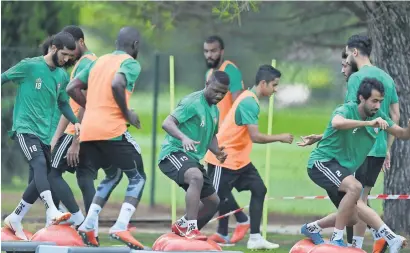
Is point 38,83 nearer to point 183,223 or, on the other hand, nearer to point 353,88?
point 183,223

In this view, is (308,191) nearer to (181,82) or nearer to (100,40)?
(181,82)

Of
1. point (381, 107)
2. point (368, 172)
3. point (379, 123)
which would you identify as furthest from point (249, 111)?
point (379, 123)

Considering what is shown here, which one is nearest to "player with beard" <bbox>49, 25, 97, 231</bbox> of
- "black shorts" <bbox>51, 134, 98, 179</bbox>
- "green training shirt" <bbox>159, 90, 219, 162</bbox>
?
"black shorts" <bbox>51, 134, 98, 179</bbox>

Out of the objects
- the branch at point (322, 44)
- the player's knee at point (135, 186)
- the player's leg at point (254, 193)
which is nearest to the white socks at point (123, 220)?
the player's knee at point (135, 186)

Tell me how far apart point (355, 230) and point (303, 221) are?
15.8ft

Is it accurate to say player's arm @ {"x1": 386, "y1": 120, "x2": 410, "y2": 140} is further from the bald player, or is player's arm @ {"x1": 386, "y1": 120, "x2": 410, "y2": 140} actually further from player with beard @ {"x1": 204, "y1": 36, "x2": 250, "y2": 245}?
player with beard @ {"x1": 204, "y1": 36, "x2": 250, "y2": 245}

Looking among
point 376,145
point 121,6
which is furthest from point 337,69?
point 376,145

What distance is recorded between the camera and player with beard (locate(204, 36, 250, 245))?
1466cm

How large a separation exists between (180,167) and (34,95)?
6.02 feet

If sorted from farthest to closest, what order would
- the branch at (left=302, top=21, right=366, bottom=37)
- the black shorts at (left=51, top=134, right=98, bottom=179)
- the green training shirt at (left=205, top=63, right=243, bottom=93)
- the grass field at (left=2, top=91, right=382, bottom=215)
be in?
the branch at (left=302, top=21, right=366, bottom=37) < the grass field at (left=2, top=91, right=382, bottom=215) < the green training shirt at (left=205, top=63, right=243, bottom=93) < the black shorts at (left=51, top=134, right=98, bottom=179)

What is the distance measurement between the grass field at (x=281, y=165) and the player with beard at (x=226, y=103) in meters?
2.96

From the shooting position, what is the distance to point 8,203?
1831cm

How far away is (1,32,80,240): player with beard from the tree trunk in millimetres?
3924

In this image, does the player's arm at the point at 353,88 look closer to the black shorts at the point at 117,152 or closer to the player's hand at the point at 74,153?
the black shorts at the point at 117,152
